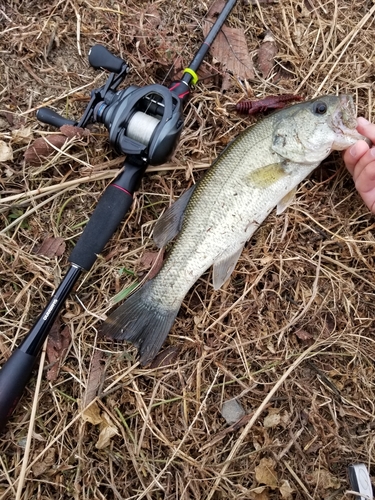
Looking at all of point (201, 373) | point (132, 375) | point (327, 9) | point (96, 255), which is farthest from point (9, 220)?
point (327, 9)

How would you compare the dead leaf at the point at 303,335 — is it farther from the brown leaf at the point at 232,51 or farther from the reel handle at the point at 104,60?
the reel handle at the point at 104,60

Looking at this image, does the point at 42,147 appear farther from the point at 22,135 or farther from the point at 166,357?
the point at 166,357

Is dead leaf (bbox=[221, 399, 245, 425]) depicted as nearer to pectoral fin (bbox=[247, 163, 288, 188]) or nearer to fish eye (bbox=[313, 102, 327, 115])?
pectoral fin (bbox=[247, 163, 288, 188])

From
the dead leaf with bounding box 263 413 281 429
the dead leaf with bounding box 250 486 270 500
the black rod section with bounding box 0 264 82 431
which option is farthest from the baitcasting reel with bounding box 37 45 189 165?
the dead leaf with bounding box 250 486 270 500

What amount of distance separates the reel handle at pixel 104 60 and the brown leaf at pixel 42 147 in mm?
515

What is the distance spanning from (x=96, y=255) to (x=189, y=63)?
1.45m

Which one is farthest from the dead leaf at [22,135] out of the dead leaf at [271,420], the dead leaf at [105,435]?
the dead leaf at [271,420]

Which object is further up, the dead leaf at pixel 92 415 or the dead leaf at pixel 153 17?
the dead leaf at pixel 153 17

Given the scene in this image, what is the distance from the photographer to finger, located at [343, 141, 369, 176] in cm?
268

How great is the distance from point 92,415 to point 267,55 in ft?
8.58

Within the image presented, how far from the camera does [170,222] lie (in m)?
2.70

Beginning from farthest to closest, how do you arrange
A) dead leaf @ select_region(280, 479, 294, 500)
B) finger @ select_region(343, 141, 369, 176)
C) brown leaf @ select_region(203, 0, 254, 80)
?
brown leaf @ select_region(203, 0, 254, 80)
finger @ select_region(343, 141, 369, 176)
dead leaf @ select_region(280, 479, 294, 500)

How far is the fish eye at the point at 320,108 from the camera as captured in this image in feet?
8.50

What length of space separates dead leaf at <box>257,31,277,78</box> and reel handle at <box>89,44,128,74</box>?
40.4 inches
